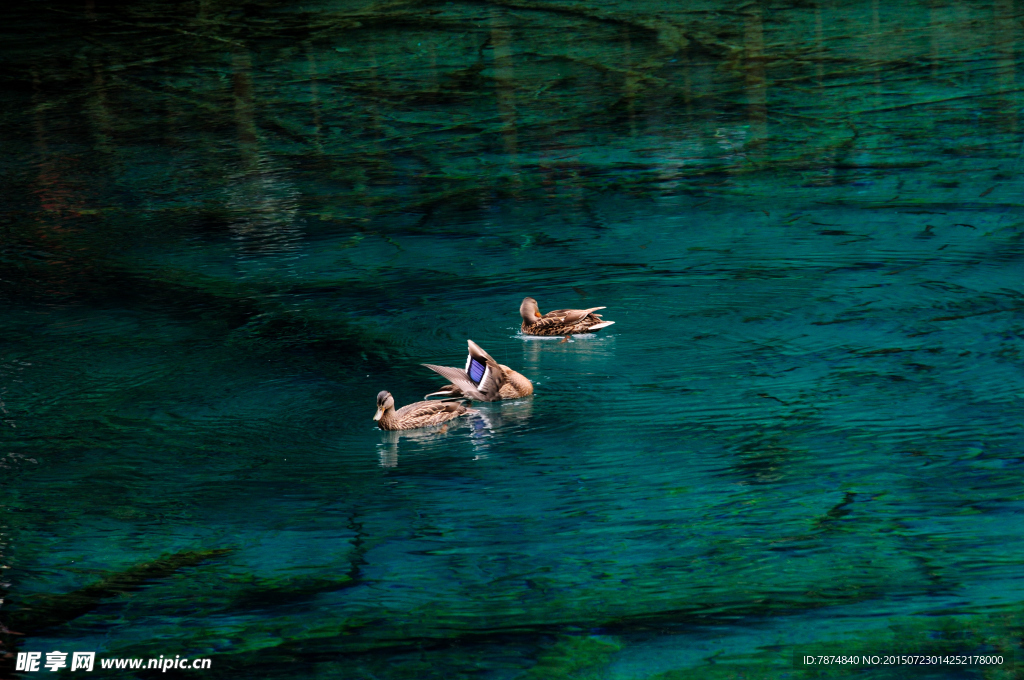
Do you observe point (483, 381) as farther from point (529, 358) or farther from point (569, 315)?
point (569, 315)

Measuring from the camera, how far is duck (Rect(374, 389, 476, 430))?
6.76 meters

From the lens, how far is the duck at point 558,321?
319 inches

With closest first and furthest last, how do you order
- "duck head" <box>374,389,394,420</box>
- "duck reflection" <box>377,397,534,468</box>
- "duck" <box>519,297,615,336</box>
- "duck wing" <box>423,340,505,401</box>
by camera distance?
"duck reflection" <box>377,397,534,468</box> < "duck head" <box>374,389,394,420</box> < "duck wing" <box>423,340,505,401</box> < "duck" <box>519,297,615,336</box>

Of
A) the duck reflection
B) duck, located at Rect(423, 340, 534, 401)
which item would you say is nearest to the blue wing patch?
duck, located at Rect(423, 340, 534, 401)

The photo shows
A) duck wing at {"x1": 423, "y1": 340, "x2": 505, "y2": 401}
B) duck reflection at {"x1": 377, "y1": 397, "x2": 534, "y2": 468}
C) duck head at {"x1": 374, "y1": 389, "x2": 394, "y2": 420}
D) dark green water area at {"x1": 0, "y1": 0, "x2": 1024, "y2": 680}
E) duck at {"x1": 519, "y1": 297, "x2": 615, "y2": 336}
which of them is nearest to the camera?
dark green water area at {"x1": 0, "y1": 0, "x2": 1024, "y2": 680}

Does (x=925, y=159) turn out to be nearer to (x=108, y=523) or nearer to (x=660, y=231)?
(x=660, y=231)

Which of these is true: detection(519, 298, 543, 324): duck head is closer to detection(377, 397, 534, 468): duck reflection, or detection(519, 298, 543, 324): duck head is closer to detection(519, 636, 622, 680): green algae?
detection(377, 397, 534, 468): duck reflection

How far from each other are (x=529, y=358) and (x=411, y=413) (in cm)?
124

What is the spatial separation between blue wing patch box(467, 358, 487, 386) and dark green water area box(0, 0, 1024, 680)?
0.20 metres

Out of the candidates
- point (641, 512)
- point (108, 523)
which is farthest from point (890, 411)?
point (108, 523)

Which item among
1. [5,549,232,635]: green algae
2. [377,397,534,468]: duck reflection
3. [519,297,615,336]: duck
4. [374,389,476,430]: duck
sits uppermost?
[519,297,615,336]: duck

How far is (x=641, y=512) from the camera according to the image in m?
5.86

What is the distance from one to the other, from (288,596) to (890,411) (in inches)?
118

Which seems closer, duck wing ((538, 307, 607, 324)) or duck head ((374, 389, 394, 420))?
duck head ((374, 389, 394, 420))
